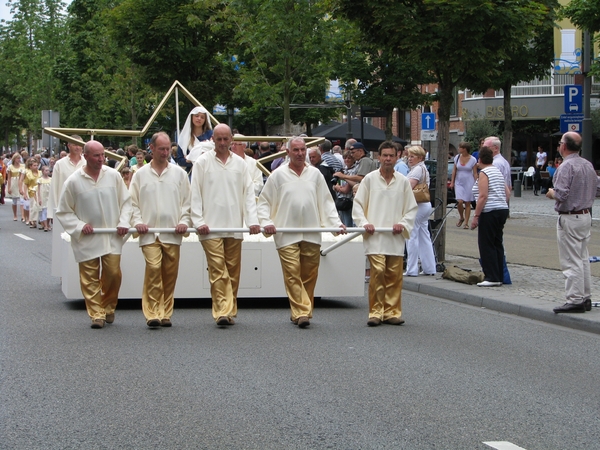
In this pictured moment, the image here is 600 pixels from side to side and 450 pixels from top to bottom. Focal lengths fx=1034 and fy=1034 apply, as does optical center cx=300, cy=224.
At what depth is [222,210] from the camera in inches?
395

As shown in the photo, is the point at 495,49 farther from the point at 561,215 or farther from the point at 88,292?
the point at 88,292

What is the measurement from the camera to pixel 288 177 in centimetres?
1026

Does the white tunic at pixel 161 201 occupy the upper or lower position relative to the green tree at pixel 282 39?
lower

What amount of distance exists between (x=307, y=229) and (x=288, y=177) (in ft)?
1.89

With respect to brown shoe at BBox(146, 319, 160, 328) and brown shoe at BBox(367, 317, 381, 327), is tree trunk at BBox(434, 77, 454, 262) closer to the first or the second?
brown shoe at BBox(367, 317, 381, 327)

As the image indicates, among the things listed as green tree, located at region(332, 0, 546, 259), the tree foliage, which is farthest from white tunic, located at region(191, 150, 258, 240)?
the tree foliage

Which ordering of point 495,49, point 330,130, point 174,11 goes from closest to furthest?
point 495,49, point 174,11, point 330,130

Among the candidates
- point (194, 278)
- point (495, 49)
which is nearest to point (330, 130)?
point (495, 49)

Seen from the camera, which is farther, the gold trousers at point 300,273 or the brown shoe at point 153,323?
the gold trousers at point 300,273

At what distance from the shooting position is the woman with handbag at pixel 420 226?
45.5ft

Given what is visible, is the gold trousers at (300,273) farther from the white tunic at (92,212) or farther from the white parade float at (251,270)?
the white tunic at (92,212)

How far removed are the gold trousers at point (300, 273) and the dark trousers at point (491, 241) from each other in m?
3.08

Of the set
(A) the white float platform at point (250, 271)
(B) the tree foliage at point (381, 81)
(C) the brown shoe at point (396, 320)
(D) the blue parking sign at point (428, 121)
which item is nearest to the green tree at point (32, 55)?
(B) the tree foliage at point (381, 81)

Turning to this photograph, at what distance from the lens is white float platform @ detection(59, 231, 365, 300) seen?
11227 mm
